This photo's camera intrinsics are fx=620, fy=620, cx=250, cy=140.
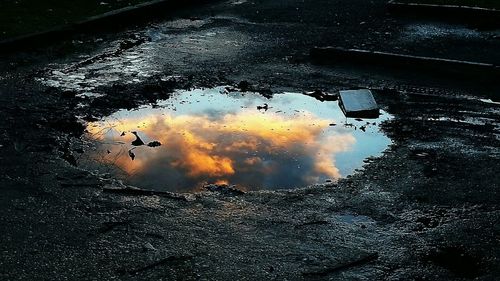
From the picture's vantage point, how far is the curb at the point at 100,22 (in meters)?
8.75

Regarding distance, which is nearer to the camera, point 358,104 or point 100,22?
point 358,104

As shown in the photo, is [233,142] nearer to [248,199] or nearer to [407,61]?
[248,199]

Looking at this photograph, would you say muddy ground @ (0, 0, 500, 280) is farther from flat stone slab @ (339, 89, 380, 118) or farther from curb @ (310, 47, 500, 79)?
flat stone slab @ (339, 89, 380, 118)

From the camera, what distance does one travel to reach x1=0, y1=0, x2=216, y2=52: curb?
8750 mm

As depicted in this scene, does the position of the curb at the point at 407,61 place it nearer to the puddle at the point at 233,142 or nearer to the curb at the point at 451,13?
the puddle at the point at 233,142

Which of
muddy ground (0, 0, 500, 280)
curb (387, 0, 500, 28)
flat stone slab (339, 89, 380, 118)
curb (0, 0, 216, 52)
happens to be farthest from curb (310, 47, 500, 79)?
curb (0, 0, 216, 52)

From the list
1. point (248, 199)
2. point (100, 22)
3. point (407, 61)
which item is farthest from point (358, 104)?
point (100, 22)

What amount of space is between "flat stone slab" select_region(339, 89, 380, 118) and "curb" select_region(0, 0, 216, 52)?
15.2 ft

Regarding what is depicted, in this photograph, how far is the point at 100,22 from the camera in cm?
1007

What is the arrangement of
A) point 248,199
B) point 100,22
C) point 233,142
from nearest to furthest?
1. point 248,199
2. point 233,142
3. point 100,22

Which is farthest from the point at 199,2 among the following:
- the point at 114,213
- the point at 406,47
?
the point at 114,213

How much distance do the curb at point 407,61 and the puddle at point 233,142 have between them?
170cm

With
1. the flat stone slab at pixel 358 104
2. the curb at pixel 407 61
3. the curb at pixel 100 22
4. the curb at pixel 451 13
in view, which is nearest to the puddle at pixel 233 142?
the flat stone slab at pixel 358 104

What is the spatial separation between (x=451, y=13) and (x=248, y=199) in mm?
8048
